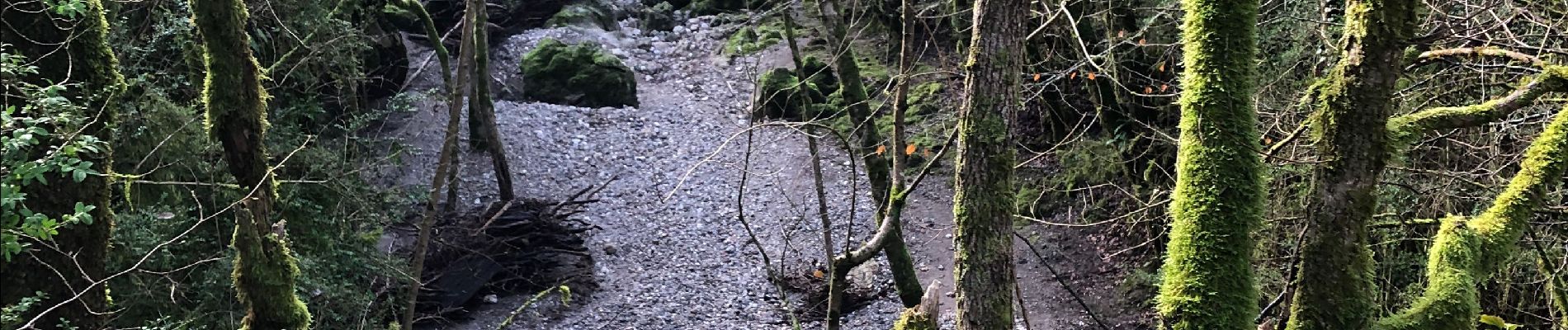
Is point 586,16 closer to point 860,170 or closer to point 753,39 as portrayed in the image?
point 753,39

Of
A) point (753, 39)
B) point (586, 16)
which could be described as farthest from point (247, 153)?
point (586, 16)

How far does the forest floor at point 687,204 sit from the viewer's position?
10859 millimetres

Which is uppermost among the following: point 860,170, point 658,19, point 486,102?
point 658,19

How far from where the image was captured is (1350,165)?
3029mm

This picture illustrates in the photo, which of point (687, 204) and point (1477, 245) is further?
point (687, 204)

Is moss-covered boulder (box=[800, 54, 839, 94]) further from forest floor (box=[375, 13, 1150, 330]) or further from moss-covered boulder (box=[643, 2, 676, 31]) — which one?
moss-covered boulder (box=[643, 2, 676, 31])

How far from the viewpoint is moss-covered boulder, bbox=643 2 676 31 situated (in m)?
20.0

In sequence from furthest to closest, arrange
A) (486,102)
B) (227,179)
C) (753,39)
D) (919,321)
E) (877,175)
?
1. (753,39)
2. (486,102)
3. (877,175)
4. (227,179)
5. (919,321)

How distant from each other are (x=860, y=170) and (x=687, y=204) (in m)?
2.70

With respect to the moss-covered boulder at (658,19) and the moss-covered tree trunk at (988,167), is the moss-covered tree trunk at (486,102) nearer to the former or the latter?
the moss-covered boulder at (658,19)

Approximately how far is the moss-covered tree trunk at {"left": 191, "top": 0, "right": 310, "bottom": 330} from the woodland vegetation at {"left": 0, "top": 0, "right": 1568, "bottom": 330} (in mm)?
15

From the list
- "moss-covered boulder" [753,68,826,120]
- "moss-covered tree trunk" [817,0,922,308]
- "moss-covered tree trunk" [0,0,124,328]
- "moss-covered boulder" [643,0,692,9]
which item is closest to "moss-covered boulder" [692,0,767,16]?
"moss-covered boulder" [643,0,692,9]

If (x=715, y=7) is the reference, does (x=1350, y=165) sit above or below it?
above

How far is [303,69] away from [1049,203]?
8.30 meters
